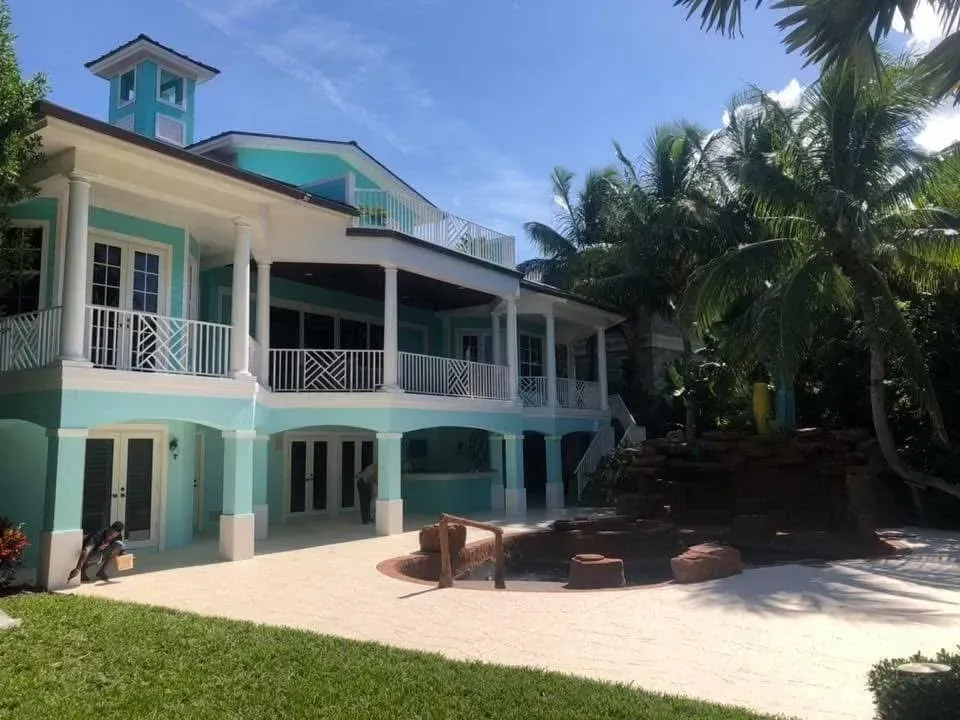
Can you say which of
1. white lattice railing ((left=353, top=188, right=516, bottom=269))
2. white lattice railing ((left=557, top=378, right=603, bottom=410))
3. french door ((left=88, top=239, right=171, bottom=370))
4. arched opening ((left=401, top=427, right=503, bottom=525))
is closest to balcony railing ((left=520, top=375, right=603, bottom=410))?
white lattice railing ((left=557, top=378, right=603, bottom=410))

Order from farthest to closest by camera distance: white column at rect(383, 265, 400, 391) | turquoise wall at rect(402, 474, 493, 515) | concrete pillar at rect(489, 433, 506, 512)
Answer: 1. concrete pillar at rect(489, 433, 506, 512)
2. turquoise wall at rect(402, 474, 493, 515)
3. white column at rect(383, 265, 400, 391)

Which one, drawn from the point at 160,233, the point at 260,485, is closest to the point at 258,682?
the point at 160,233

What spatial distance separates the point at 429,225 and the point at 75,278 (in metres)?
8.36

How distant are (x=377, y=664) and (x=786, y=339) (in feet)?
35.9

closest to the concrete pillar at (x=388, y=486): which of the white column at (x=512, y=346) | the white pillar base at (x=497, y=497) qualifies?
the white column at (x=512, y=346)

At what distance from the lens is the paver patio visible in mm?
5734

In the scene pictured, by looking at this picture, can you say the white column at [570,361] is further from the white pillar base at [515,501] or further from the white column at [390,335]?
the white column at [390,335]

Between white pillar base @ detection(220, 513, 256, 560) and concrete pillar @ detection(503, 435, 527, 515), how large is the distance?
811 centimetres

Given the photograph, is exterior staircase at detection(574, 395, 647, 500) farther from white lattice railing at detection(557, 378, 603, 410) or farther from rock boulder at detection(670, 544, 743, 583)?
rock boulder at detection(670, 544, 743, 583)

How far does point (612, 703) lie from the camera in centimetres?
495

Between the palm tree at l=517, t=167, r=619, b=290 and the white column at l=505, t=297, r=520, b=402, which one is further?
the palm tree at l=517, t=167, r=619, b=290

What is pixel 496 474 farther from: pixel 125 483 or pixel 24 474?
pixel 24 474

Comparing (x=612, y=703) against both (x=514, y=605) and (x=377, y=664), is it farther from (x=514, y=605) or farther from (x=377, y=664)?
(x=514, y=605)

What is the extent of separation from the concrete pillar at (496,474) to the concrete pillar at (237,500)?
8.36 metres
